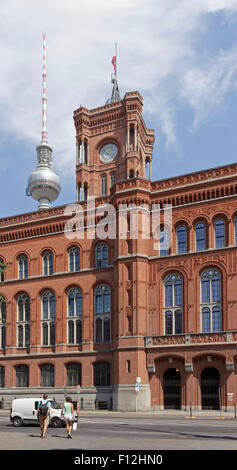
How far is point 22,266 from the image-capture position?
60906 mm

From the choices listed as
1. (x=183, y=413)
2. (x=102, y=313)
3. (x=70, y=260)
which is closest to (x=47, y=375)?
(x=102, y=313)

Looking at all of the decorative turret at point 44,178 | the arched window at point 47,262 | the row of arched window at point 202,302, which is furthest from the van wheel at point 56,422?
the decorative turret at point 44,178

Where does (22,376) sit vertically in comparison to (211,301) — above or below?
below

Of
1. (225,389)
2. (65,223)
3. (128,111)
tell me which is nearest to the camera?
(225,389)

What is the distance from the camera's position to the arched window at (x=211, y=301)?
157 ft

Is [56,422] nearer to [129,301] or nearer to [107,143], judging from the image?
[129,301]

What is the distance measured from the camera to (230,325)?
46.4 m

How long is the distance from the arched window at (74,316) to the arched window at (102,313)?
6.23ft

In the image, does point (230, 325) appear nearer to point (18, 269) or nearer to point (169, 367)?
point (169, 367)

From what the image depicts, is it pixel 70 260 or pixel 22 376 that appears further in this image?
pixel 22 376

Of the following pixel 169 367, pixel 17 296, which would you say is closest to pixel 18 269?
pixel 17 296

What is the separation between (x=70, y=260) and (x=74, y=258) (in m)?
0.56

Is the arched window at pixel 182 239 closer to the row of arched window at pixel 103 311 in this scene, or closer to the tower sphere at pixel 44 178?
the row of arched window at pixel 103 311

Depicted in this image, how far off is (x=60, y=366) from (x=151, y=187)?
1892cm
